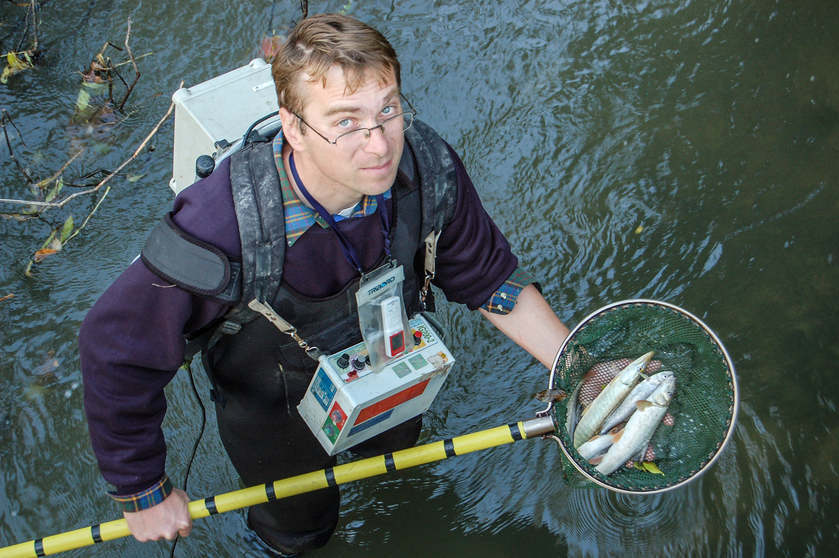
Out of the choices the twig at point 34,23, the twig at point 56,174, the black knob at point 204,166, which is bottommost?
the twig at point 56,174

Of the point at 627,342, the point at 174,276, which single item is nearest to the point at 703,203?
the point at 627,342

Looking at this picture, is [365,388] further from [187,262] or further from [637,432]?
[637,432]

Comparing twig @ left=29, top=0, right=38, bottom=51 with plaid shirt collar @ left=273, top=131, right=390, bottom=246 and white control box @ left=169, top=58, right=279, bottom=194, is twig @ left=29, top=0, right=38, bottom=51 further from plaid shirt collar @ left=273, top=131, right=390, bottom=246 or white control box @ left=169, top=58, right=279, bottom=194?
plaid shirt collar @ left=273, top=131, right=390, bottom=246

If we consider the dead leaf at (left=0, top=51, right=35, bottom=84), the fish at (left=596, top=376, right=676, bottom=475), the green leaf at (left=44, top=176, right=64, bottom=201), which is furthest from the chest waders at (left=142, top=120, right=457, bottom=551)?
the dead leaf at (left=0, top=51, right=35, bottom=84)

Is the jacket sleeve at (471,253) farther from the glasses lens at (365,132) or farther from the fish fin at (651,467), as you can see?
the fish fin at (651,467)

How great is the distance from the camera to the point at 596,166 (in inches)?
175

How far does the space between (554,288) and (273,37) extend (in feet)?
8.16

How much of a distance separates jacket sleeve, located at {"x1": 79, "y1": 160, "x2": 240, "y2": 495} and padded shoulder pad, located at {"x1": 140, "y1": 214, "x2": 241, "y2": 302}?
0.11 feet

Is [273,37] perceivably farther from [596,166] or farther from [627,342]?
[627,342]

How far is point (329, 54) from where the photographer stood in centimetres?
201

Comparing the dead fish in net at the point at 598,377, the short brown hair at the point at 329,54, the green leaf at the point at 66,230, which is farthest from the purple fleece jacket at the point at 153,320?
the green leaf at the point at 66,230

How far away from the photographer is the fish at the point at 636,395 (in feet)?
7.96

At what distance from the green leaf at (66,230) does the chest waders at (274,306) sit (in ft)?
6.81

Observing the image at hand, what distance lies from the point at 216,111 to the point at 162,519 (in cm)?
148
